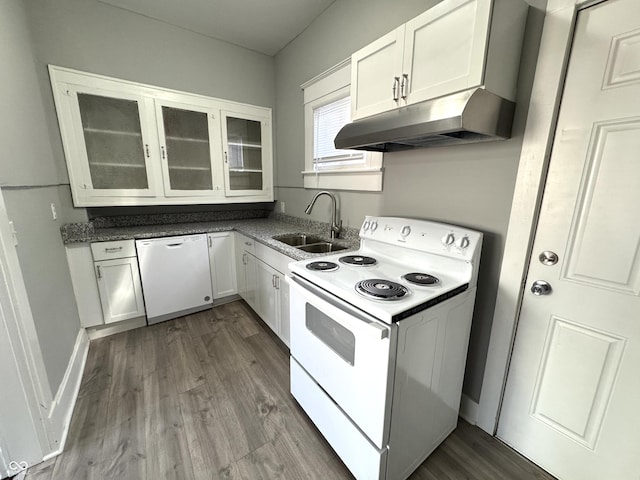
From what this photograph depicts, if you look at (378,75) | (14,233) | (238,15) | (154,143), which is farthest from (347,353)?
(238,15)

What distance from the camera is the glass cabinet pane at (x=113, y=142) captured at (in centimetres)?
220

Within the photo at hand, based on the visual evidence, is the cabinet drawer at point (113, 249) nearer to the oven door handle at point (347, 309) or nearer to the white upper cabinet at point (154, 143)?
the white upper cabinet at point (154, 143)

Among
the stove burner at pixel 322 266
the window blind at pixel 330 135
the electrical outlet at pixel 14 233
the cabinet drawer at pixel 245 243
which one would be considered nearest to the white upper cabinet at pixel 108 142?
the cabinet drawer at pixel 245 243

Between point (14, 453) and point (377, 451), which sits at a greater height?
point (377, 451)

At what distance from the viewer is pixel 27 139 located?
1.53 metres

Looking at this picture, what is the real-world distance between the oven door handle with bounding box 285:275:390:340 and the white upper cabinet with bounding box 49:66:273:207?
6.18ft

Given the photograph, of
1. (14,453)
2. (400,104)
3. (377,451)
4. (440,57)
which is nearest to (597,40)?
(440,57)

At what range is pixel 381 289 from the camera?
108 centimetres

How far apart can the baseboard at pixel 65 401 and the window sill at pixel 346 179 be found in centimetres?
221

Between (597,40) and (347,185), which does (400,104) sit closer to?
(597,40)

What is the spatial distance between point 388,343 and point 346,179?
1.48 m

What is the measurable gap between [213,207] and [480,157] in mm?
2714

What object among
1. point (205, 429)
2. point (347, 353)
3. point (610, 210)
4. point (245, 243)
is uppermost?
point (610, 210)

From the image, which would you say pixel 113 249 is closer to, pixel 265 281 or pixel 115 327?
pixel 115 327
